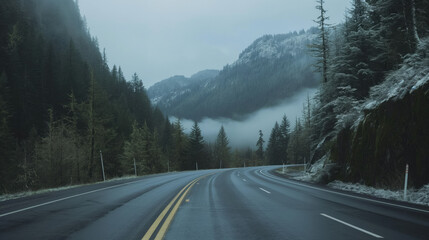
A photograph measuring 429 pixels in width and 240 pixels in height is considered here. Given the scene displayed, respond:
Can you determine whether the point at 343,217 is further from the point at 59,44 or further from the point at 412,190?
the point at 59,44

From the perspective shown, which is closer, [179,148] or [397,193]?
[397,193]

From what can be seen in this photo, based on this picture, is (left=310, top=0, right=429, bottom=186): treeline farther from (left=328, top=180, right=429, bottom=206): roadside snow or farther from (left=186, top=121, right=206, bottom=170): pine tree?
(left=186, top=121, right=206, bottom=170): pine tree

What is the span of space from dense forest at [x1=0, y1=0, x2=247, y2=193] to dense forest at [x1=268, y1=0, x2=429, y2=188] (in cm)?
2136

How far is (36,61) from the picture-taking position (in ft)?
236

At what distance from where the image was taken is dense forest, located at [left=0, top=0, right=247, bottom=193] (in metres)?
31.0

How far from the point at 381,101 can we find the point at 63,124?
3085 centimetres

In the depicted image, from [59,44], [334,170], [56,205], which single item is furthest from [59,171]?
[59,44]

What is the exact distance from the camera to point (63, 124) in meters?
31.0

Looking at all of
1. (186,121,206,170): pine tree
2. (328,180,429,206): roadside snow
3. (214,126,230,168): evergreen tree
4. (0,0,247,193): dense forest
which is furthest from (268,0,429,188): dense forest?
(214,126,230,168): evergreen tree

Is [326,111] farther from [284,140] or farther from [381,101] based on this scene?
[284,140]

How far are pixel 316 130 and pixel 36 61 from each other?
72.5 metres

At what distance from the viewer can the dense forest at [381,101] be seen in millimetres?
12398

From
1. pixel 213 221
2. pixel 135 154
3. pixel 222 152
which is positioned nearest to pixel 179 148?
pixel 135 154

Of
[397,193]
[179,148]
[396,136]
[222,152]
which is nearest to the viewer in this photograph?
[397,193]
